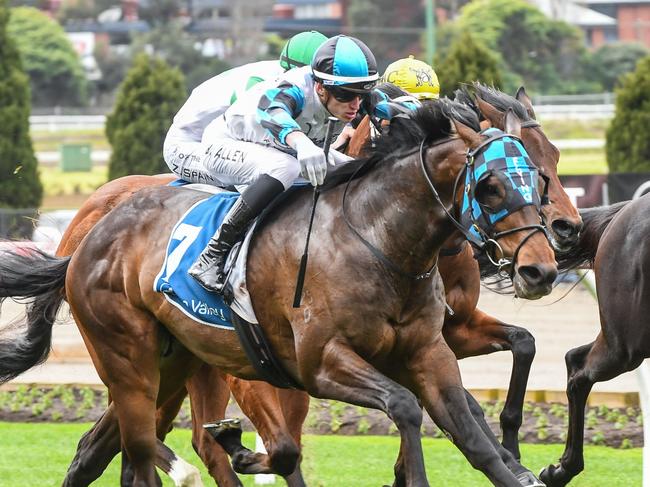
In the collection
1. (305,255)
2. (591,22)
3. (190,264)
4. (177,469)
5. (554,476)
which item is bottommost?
(591,22)

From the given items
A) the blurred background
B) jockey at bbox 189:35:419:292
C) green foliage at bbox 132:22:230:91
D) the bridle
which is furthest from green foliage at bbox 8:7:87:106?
the bridle

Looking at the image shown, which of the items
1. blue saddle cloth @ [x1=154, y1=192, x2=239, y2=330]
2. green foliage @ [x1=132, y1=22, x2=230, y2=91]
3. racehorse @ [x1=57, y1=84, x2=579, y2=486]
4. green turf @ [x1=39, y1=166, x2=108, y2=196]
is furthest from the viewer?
green foliage @ [x1=132, y1=22, x2=230, y2=91]

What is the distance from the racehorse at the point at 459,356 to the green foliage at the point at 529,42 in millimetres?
50224

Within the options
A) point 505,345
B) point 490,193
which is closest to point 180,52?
point 505,345

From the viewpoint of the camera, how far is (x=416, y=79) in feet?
20.7

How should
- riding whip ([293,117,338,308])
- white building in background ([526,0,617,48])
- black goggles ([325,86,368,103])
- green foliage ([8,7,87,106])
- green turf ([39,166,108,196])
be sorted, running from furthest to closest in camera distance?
1. white building in background ([526,0,617,48])
2. green foliage ([8,7,87,106])
3. green turf ([39,166,108,196])
4. black goggles ([325,86,368,103])
5. riding whip ([293,117,338,308])

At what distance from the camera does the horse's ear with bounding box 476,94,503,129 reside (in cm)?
449

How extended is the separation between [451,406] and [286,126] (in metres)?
1.24

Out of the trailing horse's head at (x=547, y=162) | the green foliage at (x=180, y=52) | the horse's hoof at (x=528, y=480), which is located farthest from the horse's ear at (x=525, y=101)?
the green foliage at (x=180, y=52)

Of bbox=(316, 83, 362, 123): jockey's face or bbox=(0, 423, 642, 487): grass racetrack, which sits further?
bbox=(0, 423, 642, 487): grass racetrack

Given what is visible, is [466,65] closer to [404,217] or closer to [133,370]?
[133,370]

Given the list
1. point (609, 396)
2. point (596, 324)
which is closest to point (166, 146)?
point (609, 396)

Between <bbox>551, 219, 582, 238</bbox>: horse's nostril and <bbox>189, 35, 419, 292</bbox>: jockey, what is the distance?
2.57ft

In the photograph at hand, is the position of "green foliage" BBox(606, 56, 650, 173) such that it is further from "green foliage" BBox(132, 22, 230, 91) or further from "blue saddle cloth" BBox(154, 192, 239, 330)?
"green foliage" BBox(132, 22, 230, 91)
